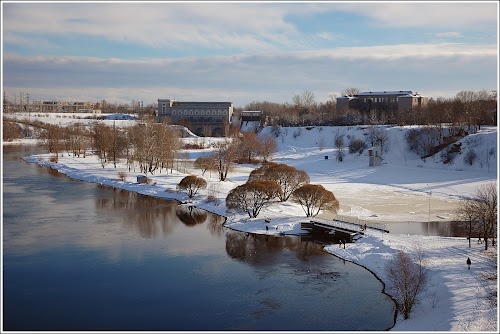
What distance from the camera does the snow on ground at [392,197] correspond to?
45.3 feet

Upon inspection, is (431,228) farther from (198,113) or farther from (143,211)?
(198,113)

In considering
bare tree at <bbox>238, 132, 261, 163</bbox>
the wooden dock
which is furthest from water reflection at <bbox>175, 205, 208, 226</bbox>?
bare tree at <bbox>238, 132, 261, 163</bbox>

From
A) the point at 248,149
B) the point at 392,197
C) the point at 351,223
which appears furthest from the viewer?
the point at 248,149

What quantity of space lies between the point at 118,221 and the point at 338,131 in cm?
3663

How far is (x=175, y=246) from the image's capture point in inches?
757

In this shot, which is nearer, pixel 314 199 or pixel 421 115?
pixel 314 199

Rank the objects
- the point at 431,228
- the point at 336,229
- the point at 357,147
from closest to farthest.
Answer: the point at 336,229, the point at 431,228, the point at 357,147

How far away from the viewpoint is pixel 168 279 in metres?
15.6

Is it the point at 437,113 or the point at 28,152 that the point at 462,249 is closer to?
the point at 437,113

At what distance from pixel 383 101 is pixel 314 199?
5390cm

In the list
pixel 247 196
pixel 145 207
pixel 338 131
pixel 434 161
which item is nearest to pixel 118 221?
pixel 145 207

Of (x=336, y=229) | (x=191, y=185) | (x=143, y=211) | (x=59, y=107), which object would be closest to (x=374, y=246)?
(x=336, y=229)

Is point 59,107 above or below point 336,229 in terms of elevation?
above


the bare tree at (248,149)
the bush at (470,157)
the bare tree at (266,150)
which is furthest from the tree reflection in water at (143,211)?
the bush at (470,157)
